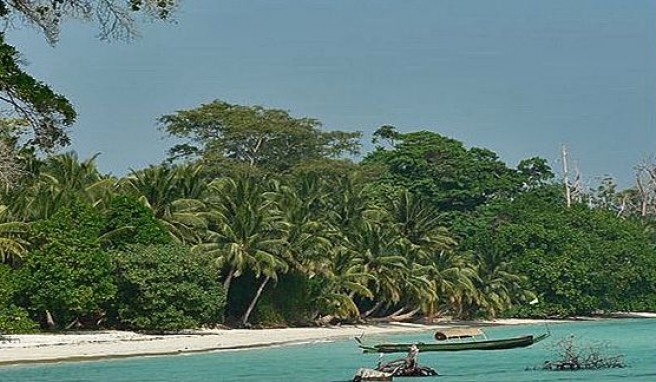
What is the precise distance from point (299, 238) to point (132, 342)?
32.0 ft

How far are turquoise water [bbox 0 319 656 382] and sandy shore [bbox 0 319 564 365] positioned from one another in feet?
3.21

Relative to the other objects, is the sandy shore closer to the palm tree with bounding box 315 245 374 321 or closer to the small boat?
the palm tree with bounding box 315 245 374 321

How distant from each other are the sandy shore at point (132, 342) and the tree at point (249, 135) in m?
19.6

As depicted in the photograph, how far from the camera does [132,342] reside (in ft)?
114

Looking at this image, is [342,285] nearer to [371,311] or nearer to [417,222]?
[371,311]

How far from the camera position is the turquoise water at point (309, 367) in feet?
83.6

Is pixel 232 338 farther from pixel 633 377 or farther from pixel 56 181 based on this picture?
pixel 633 377

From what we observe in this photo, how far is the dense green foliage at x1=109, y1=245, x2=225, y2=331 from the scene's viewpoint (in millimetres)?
36406

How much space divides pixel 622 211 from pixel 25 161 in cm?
6504

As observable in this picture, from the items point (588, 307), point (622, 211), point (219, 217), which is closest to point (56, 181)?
point (219, 217)

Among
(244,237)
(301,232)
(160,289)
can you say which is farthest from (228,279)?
(160,289)

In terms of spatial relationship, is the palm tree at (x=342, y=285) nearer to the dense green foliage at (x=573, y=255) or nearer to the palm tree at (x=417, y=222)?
the palm tree at (x=417, y=222)

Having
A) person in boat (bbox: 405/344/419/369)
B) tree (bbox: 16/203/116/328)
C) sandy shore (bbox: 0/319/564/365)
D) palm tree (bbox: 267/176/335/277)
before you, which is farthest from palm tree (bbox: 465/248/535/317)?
person in boat (bbox: 405/344/419/369)

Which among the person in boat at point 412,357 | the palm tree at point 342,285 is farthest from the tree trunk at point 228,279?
the person in boat at point 412,357
